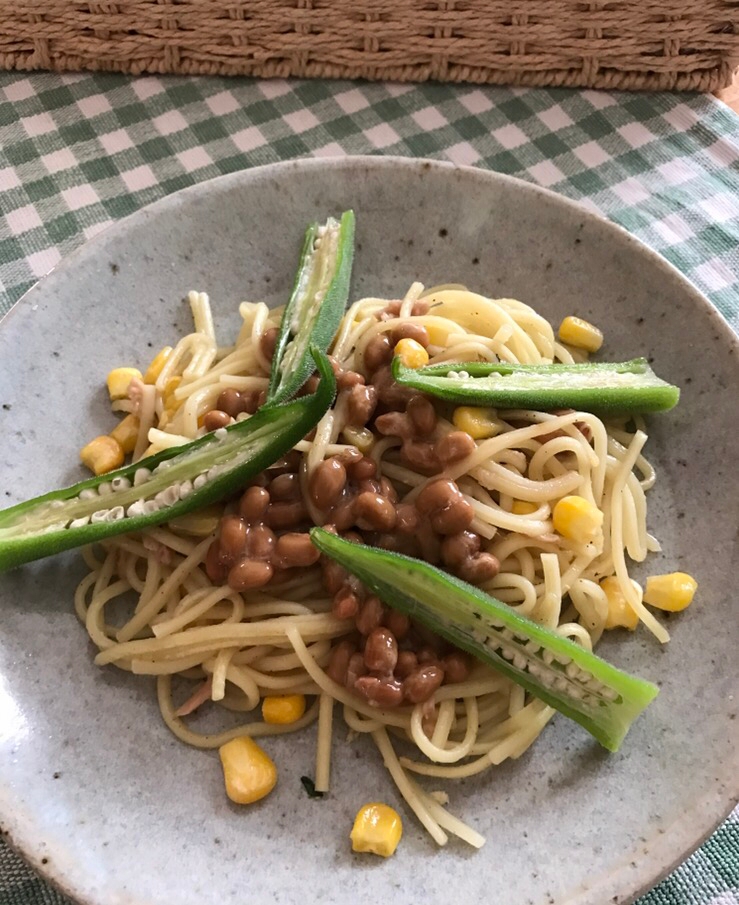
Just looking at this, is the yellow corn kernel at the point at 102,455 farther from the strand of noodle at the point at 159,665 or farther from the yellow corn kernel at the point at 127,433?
the strand of noodle at the point at 159,665

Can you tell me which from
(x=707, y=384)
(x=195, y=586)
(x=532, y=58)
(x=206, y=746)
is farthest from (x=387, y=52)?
(x=206, y=746)

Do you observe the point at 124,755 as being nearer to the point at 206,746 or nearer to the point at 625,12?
the point at 206,746

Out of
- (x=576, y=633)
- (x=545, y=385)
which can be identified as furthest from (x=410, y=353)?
(x=576, y=633)

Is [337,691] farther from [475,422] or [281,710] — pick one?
[475,422]

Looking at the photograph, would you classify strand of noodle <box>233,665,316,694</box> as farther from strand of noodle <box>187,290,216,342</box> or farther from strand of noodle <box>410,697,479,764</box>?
strand of noodle <box>187,290,216,342</box>

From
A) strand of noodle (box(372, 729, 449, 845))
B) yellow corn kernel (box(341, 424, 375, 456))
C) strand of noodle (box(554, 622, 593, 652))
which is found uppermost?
yellow corn kernel (box(341, 424, 375, 456))

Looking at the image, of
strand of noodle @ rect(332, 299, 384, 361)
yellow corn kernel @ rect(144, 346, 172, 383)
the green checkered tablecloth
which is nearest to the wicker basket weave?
the green checkered tablecloth

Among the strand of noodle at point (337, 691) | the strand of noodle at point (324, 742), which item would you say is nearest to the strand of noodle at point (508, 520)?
the strand of noodle at point (337, 691)
